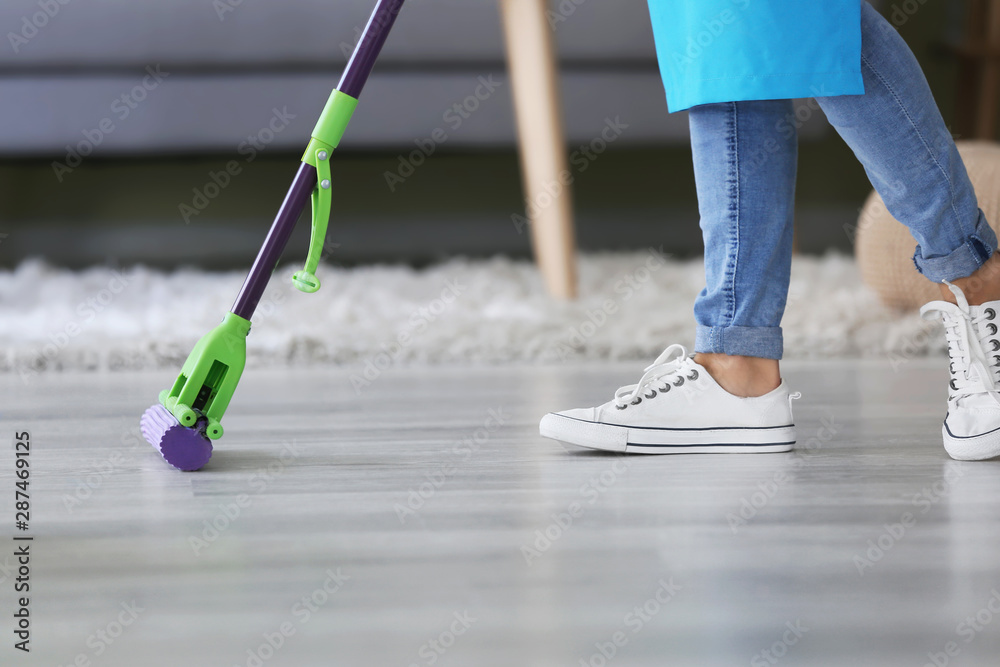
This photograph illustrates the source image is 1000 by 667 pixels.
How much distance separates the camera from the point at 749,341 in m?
0.81

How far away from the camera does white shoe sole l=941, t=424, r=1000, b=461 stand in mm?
737

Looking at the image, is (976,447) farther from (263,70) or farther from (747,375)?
(263,70)

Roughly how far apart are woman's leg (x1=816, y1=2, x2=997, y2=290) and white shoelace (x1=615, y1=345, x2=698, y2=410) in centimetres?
21

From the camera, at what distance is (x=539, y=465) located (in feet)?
2.48

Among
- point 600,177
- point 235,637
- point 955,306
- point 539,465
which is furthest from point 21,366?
point 600,177

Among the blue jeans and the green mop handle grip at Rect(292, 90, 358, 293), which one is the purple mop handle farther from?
the blue jeans

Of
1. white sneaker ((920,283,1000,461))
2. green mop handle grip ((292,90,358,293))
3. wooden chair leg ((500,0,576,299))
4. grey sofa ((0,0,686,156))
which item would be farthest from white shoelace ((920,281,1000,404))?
grey sofa ((0,0,686,156))

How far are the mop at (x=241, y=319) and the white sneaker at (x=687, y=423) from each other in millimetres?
254

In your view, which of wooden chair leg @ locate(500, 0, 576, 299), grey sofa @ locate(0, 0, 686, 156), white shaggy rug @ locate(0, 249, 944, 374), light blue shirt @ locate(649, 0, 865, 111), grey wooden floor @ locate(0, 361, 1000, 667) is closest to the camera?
grey wooden floor @ locate(0, 361, 1000, 667)

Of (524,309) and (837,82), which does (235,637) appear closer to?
(837,82)

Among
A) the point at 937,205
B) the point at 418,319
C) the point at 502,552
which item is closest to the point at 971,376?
the point at 937,205

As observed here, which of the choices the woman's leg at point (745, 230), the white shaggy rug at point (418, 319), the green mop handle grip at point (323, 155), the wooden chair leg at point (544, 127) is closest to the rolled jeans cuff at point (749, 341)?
the woman's leg at point (745, 230)

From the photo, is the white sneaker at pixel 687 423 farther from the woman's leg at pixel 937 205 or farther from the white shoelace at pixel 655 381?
the woman's leg at pixel 937 205

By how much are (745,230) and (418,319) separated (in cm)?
82
